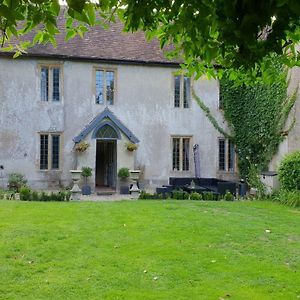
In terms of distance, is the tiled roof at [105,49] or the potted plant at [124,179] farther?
the tiled roof at [105,49]

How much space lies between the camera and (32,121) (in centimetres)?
2050

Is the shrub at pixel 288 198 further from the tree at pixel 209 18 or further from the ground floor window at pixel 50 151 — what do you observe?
the tree at pixel 209 18

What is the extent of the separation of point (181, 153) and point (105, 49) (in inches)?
252

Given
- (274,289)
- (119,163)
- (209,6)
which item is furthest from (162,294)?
(119,163)

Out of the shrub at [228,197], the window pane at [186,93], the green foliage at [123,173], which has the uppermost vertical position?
the window pane at [186,93]

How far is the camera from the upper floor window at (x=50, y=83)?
20.7 meters

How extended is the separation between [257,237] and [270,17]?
24.2 ft

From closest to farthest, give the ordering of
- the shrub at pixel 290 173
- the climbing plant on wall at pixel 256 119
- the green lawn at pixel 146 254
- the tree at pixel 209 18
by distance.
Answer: the tree at pixel 209 18 < the green lawn at pixel 146 254 < the shrub at pixel 290 173 < the climbing plant on wall at pixel 256 119

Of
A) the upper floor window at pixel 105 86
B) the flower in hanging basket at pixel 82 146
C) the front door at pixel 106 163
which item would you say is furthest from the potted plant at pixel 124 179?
the upper floor window at pixel 105 86

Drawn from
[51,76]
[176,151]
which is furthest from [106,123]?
[176,151]

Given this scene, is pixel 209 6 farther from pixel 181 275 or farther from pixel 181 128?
pixel 181 128

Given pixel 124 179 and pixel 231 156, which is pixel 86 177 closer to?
pixel 124 179

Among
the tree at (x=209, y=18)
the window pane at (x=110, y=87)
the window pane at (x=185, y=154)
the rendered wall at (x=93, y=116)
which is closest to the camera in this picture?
the tree at (x=209, y=18)

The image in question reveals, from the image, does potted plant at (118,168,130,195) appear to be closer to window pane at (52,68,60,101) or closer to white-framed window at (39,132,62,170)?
white-framed window at (39,132,62,170)
